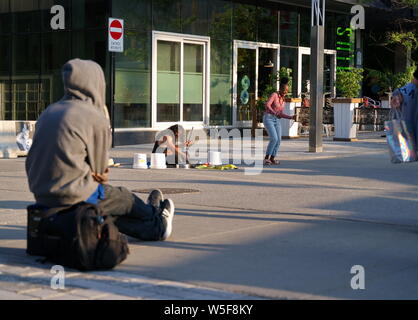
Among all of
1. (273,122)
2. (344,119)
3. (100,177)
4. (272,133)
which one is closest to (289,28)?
(344,119)

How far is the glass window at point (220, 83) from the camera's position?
2602 cm

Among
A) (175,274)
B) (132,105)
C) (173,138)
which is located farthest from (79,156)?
(132,105)

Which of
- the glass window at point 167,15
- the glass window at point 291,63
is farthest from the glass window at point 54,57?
the glass window at point 291,63

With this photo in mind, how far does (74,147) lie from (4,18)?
1968 centimetres

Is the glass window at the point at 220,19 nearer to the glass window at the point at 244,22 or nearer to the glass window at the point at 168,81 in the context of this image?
the glass window at the point at 244,22

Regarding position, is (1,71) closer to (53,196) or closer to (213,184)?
(213,184)

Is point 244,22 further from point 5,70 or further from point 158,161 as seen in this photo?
point 158,161

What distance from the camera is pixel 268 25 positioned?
2839cm

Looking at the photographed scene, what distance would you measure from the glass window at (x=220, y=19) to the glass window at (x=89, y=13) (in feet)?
14.5

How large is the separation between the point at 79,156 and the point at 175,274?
4.39 ft

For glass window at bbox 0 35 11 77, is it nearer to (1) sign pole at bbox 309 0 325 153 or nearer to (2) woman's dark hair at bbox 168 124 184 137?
(1) sign pole at bbox 309 0 325 153

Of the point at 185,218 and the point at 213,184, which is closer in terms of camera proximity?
the point at 185,218
